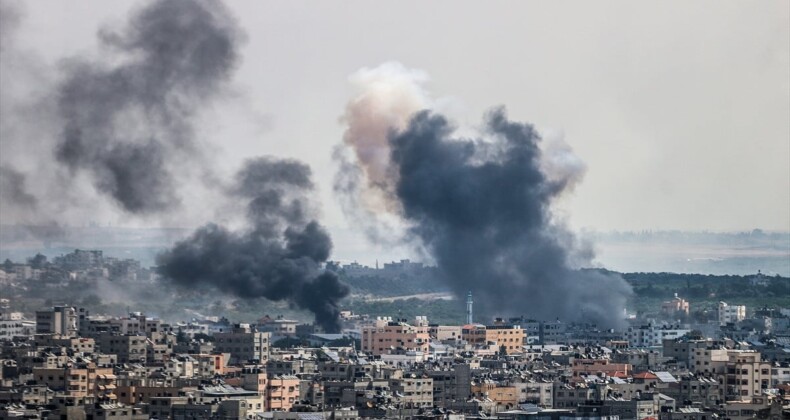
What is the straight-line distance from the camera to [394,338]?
399 feet

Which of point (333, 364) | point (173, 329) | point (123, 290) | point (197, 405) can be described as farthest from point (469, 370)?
point (123, 290)

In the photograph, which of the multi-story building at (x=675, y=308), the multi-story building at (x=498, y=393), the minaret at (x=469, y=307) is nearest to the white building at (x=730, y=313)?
the multi-story building at (x=675, y=308)

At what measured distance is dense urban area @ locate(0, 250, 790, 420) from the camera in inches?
3214

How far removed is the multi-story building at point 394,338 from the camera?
12000cm

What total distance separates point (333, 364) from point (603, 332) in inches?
1438

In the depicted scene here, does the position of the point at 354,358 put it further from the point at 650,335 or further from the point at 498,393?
the point at 650,335

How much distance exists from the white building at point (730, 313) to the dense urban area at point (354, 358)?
8.8 inches

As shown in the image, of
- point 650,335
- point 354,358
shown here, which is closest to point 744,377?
point 354,358

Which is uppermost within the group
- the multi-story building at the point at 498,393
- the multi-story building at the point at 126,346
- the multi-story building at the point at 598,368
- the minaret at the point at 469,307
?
the minaret at the point at 469,307

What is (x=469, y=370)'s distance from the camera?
316 ft

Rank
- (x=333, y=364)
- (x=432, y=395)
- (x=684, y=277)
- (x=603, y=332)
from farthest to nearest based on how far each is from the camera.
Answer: (x=684, y=277)
(x=603, y=332)
(x=333, y=364)
(x=432, y=395)

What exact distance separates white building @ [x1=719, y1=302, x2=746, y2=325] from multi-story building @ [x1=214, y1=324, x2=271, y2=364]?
4550cm

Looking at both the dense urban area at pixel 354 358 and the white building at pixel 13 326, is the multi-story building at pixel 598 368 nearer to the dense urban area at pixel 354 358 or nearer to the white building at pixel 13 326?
the dense urban area at pixel 354 358

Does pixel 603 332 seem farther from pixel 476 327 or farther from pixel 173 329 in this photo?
pixel 173 329
